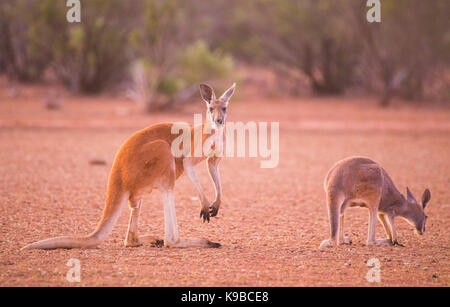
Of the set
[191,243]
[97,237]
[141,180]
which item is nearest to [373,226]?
[191,243]

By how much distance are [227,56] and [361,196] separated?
14593 millimetres

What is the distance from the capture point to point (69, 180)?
310 inches

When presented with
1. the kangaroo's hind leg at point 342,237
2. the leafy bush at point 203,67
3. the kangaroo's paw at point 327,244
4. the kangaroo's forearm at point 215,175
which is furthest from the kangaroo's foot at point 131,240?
the leafy bush at point 203,67

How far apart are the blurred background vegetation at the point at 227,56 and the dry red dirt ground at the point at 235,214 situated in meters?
3.72

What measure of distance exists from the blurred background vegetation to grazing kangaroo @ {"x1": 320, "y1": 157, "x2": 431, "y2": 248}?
11.6 m

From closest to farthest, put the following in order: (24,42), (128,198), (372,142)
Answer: (128,198)
(372,142)
(24,42)

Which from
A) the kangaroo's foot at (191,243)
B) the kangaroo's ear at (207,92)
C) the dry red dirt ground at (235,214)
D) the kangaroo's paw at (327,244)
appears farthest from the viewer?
the kangaroo's ear at (207,92)

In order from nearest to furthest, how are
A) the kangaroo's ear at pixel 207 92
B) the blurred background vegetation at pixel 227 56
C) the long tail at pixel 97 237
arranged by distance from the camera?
the long tail at pixel 97 237, the kangaroo's ear at pixel 207 92, the blurred background vegetation at pixel 227 56

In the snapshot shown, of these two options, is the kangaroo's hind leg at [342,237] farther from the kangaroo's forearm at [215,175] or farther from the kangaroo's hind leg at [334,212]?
the kangaroo's forearm at [215,175]

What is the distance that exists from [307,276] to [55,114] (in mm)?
12769

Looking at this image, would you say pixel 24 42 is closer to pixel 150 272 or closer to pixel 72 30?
pixel 72 30

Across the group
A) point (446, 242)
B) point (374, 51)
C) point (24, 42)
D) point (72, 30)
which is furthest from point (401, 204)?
point (24, 42)

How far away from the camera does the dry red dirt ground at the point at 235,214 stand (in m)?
4.15

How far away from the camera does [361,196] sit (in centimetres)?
480
